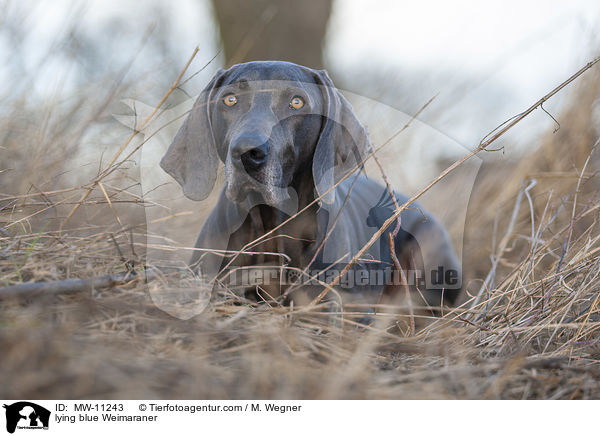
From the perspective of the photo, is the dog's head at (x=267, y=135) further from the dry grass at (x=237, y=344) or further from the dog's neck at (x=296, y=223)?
the dry grass at (x=237, y=344)

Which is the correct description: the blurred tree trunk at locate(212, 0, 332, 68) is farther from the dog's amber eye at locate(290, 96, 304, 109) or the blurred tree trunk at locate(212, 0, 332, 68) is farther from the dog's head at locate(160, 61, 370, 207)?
the dog's amber eye at locate(290, 96, 304, 109)

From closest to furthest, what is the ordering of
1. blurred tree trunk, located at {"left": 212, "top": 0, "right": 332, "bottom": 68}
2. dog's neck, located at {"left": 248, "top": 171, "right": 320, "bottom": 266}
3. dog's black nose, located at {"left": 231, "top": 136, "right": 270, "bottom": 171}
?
dog's black nose, located at {"left": 231, "top": 136, "right": 270, "bottom": 171}
dog's neck, located at {"left": 248, "top": 171, "right": 320, "bottom": 266}
blurred tree trunk, located at {"left": 212, "top": 0, "right": 332, "bottom": 68}

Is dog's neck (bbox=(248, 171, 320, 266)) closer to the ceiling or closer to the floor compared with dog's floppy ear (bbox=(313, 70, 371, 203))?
closer to the floor

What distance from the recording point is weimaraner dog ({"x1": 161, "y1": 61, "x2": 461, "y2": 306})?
1.78 m

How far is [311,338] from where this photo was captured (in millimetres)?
1369

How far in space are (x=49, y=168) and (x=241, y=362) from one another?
1.61 meters

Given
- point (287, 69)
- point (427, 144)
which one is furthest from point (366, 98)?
point (287, 69)
